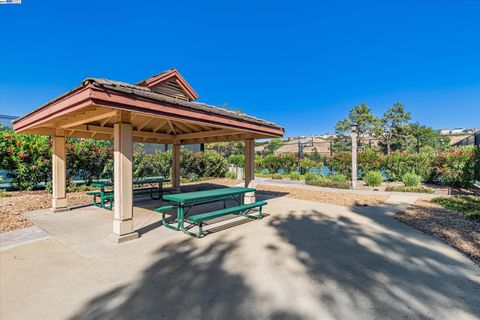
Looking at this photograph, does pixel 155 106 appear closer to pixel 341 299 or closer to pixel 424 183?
pixel 341 299

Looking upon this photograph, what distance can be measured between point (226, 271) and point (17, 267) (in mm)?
2968

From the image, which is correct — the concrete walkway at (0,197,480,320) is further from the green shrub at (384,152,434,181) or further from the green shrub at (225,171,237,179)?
the green shrub at (225,171,237,179)

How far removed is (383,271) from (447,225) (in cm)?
339

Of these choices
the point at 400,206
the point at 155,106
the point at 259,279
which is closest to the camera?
the point at 259,279

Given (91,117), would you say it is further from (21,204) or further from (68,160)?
(68,160)

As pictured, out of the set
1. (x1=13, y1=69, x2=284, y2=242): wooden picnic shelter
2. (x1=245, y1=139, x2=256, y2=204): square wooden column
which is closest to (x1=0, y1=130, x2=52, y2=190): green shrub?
(x1=13, y1=69, x2=284, y2=242): wooden picnic shelter

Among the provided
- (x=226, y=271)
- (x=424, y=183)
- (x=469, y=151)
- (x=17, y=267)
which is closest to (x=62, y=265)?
(x=17, y=267)

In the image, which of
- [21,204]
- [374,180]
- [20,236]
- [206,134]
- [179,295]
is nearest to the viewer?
[179,295]

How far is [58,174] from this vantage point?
6.40 metres

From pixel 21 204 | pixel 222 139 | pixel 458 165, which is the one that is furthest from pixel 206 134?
pixel 458 165

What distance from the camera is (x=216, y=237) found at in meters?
4.57

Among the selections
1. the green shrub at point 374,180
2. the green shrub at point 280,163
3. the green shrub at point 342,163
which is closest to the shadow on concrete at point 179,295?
the green shrub at point 374,180

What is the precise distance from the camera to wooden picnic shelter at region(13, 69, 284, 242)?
11.6 ft

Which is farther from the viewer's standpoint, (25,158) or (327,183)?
(327,183)
